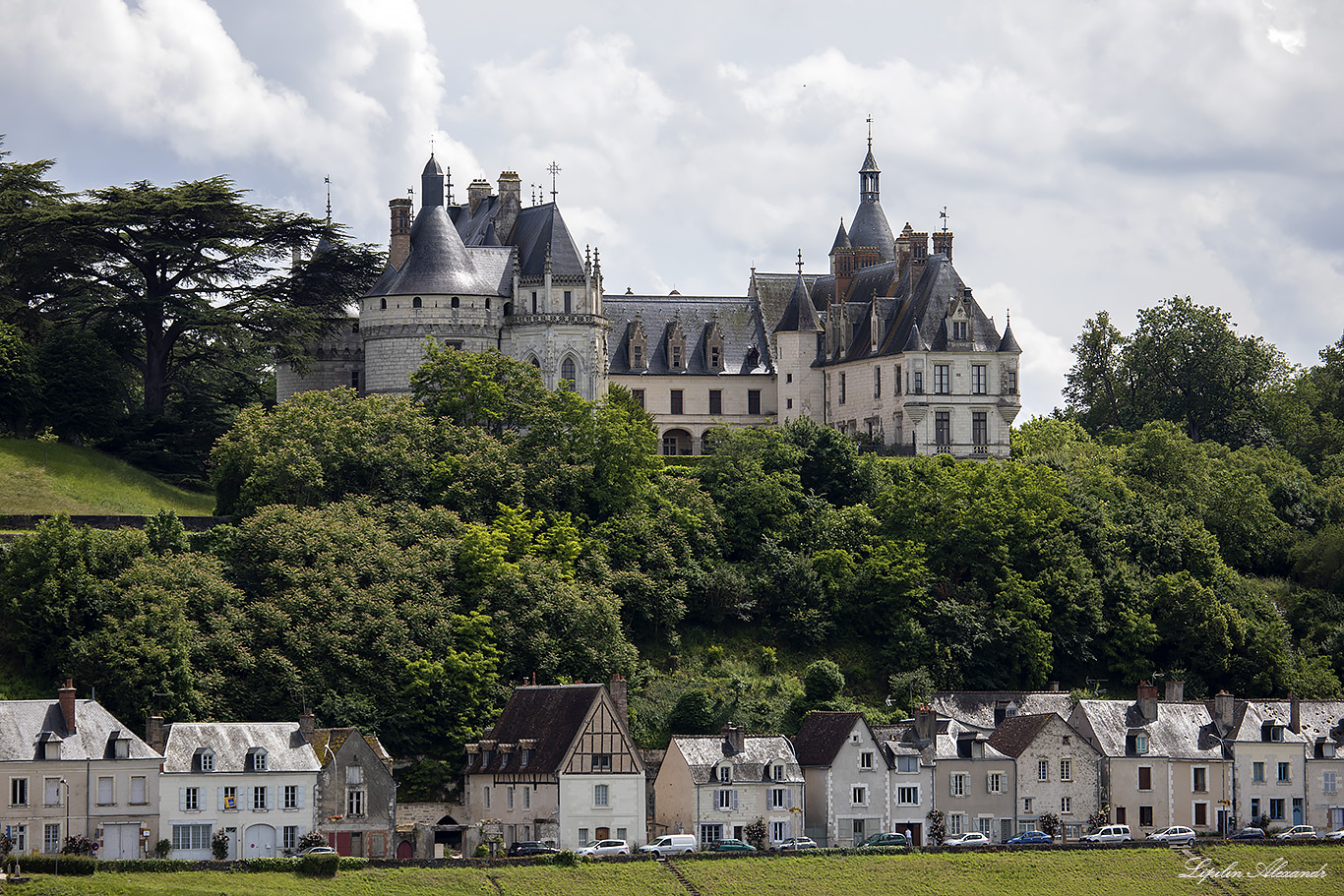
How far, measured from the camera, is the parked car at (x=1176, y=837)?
68438 millimetres

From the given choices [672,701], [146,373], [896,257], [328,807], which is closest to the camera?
[328,807]

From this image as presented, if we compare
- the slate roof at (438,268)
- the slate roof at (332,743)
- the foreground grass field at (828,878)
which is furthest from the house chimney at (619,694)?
the slate roof at (438,268)

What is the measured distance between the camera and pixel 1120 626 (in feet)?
278

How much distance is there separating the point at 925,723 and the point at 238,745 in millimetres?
21492

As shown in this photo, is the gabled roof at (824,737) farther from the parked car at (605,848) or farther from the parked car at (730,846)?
the parked car at (605,848)

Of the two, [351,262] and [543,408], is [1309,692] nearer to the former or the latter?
[543,408]

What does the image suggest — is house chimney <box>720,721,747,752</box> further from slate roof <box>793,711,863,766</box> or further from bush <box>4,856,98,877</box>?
bush <box>4,856,98,877</box>

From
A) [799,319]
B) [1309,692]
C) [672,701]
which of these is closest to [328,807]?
[672,701]

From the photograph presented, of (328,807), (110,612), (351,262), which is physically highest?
(351,262)

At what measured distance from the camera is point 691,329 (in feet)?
349

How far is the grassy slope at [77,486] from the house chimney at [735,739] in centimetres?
2735

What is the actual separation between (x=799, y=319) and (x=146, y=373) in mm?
28992

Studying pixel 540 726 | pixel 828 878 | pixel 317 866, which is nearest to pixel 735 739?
pixel 540 726

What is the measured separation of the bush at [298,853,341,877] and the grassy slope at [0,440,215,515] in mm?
28486
